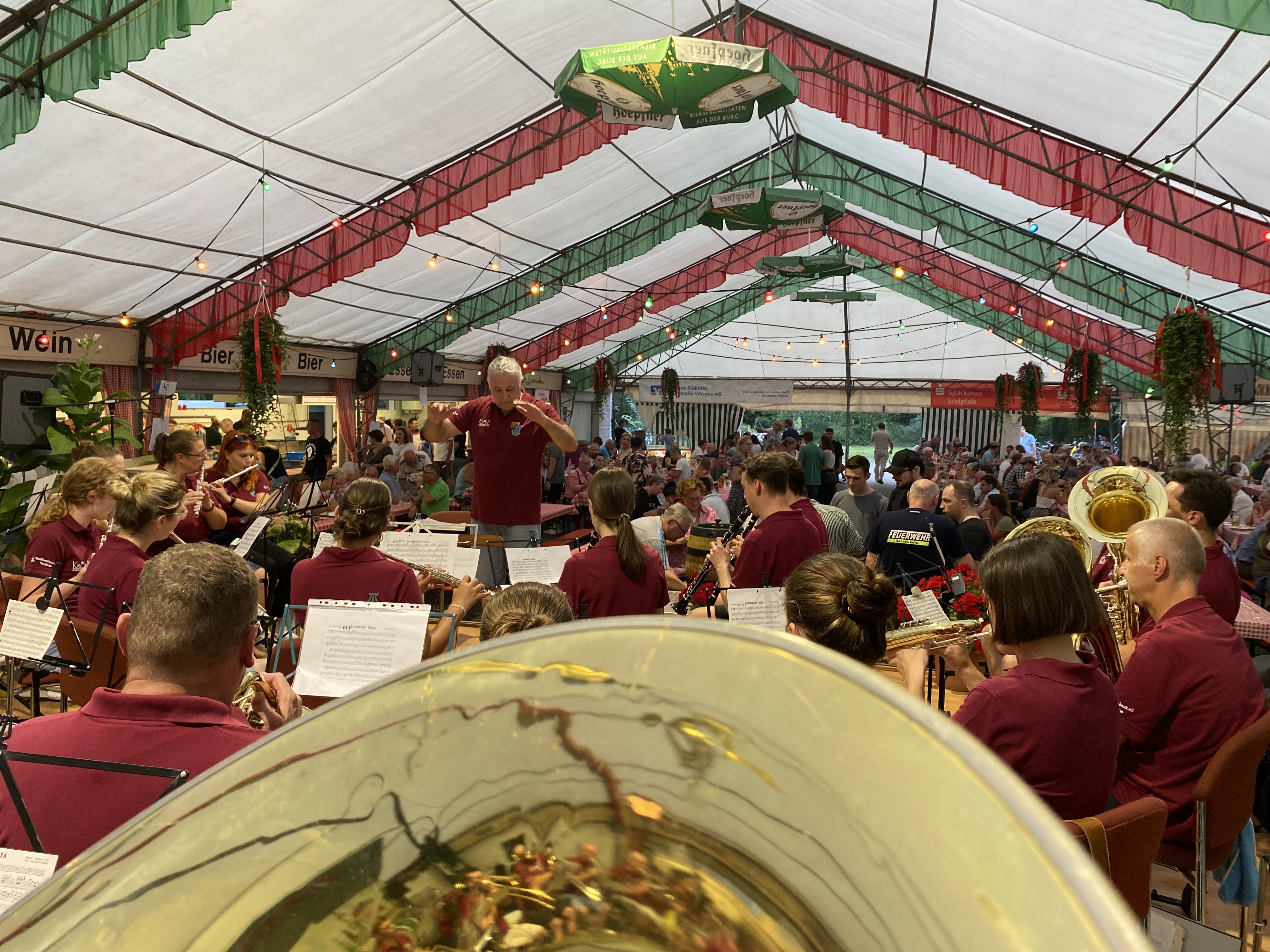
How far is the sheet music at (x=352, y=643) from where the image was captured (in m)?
2.29

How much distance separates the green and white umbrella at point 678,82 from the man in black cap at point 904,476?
8.90ft

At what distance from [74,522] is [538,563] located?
6.85 ft

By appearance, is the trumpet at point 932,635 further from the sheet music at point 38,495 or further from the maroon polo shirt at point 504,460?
the sheet music at point 38,495

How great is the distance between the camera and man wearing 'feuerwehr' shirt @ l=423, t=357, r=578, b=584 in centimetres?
362

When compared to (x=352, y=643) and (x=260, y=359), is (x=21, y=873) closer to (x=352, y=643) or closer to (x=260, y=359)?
(x=352, y=643)

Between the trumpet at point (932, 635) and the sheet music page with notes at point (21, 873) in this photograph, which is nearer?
the sheet music page with notes at point (21, 873)

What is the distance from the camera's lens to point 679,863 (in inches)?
20.1

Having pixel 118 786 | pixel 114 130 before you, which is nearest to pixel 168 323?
pixel 114 130

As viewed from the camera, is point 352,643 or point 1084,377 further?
point 1084,377

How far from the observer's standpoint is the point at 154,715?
1.28 meters

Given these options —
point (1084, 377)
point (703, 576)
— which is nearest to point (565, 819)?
point (703, 576)

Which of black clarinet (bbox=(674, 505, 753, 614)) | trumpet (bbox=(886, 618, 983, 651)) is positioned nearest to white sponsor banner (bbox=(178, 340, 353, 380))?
black clarinet (bbox=(674, 505, 753, 614))

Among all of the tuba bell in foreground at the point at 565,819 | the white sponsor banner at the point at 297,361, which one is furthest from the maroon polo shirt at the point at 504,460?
the white sponsor banner at the point at 297,361

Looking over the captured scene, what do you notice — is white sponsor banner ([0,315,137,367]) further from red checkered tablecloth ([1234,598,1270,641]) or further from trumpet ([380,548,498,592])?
red checkered tablecloth ([1234,598,1270,641])
